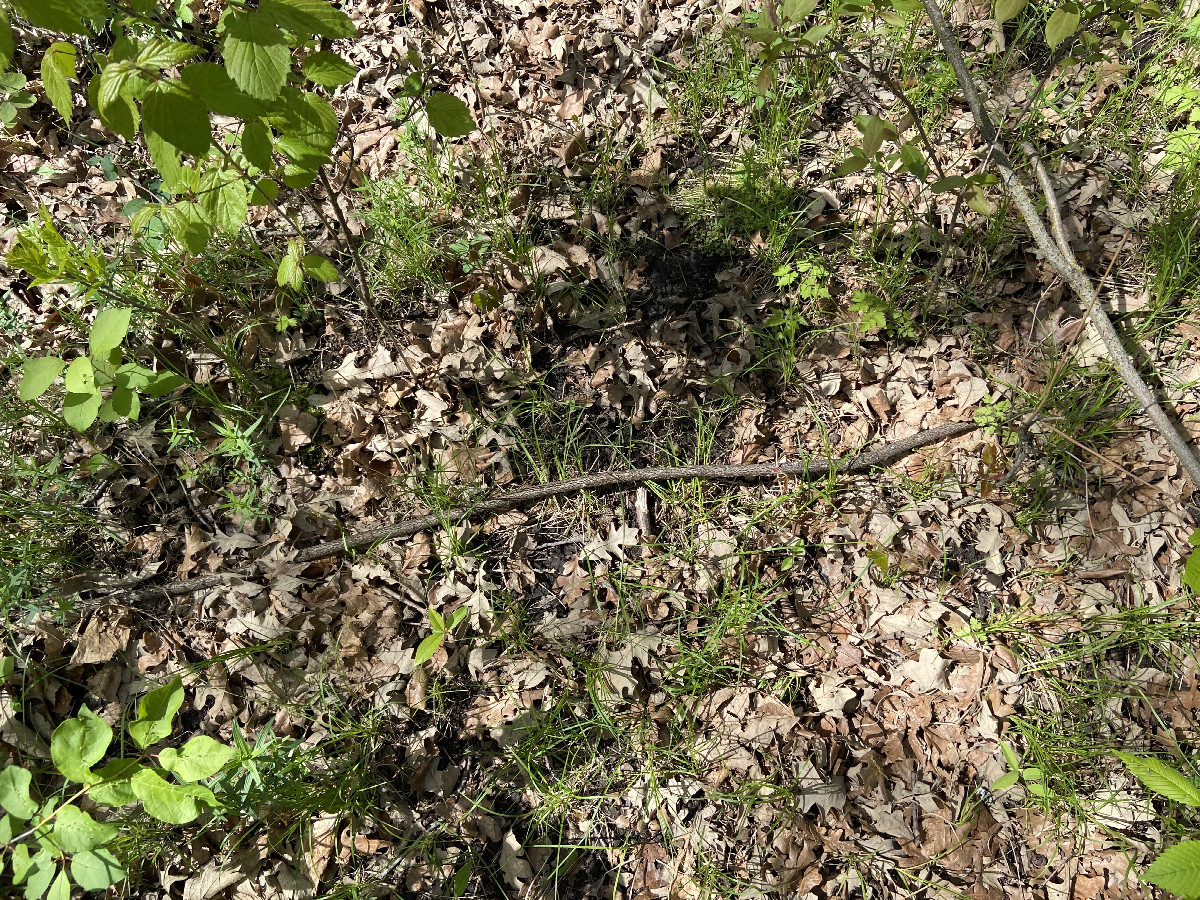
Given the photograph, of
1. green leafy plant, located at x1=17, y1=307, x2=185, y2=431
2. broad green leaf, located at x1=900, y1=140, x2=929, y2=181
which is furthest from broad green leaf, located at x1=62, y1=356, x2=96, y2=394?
broad green leaf, located at x1=900, y1=140, x2=929, y2=181

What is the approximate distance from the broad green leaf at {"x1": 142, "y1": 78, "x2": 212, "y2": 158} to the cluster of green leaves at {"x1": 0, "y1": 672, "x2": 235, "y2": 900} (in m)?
1.32

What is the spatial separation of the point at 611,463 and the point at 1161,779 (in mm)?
1844

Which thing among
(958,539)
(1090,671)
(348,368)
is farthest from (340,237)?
(1090,671)

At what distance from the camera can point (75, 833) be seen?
161 centimetres

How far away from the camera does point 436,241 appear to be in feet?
9.93

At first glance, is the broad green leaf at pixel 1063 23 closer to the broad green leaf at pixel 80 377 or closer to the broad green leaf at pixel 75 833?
the broad green leaf at pixel 80 377

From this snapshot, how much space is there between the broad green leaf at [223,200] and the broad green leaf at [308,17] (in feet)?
1.79

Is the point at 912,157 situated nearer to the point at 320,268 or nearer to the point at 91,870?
the point at 320,268

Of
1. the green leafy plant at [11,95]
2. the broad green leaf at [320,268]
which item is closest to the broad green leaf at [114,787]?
the broad green leaf at [320,268]

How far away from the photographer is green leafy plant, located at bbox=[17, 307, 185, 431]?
215cm

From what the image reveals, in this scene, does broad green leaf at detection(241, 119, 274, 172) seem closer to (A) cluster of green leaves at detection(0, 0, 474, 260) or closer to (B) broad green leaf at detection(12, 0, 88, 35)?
(A) cluster of green leaves at detection(0, 0, 474, 260)

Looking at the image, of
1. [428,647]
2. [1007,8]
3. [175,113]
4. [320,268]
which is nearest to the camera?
[175,113]

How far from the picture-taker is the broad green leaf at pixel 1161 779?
5.38ft

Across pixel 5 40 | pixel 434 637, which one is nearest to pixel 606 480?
pixel 434 637
